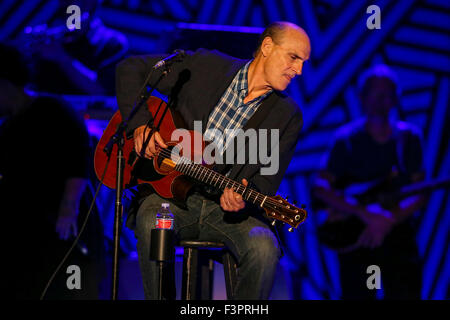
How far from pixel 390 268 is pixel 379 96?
125cm

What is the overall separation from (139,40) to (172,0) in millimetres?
429

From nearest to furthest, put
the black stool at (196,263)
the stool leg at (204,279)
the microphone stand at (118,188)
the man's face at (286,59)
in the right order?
the microphone stand at (118,188) → the black stool at (196,263) → the man's face at (286,59) → the stool leg at (204,279)

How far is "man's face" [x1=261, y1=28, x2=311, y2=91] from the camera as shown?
315 centimetres

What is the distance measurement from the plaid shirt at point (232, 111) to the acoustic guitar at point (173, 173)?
0.19m

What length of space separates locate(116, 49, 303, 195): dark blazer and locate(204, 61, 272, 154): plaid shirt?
42 millimetres

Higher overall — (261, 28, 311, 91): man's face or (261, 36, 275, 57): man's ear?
(261, 36, 275, 57): man's ear

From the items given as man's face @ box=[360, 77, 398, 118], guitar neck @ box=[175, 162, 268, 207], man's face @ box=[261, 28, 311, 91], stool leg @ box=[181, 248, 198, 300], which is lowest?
stool leg @ box=[181, 248, 198, 300]

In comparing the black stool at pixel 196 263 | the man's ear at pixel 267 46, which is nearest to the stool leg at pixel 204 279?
the black stool at pixel 196 263

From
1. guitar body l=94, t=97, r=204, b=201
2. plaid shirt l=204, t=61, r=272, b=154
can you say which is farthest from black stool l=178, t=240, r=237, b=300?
plaid shirt l=204, t=61, r=272, b=154

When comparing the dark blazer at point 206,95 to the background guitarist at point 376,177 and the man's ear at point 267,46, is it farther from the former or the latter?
the background guitarist at point 376,177

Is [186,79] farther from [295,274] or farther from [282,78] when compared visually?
[295,274]

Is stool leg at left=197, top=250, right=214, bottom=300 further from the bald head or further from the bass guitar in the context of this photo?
the bald head

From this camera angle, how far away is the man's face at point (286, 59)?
315cm
